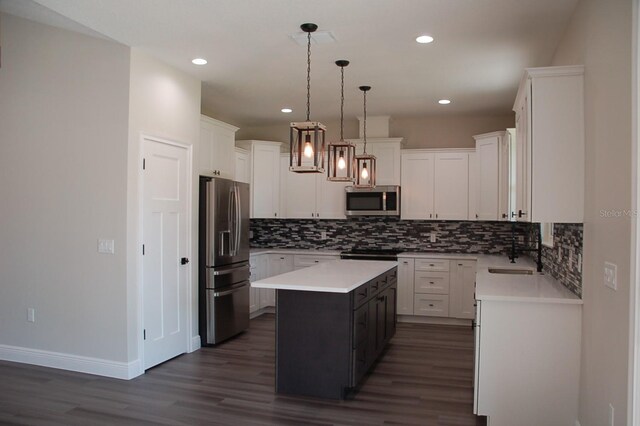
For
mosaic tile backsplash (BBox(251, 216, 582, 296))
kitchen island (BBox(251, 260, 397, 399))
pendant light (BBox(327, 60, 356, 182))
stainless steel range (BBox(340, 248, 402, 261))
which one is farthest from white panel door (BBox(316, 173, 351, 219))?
kitchen island (BBox(251, 260, 397, 399))

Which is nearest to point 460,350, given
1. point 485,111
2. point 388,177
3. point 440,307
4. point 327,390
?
point 440,307

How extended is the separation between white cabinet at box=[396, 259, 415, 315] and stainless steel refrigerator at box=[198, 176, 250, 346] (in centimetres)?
213

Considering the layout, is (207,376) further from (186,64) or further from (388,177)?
(388,177)

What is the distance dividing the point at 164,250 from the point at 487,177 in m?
4.07

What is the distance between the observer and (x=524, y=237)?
21.7ft

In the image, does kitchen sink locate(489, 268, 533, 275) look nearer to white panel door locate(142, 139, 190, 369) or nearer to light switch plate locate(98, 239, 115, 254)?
white panel door locate(142, 139, 190, 369)

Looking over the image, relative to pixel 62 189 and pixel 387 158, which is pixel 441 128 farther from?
pixel 62 189

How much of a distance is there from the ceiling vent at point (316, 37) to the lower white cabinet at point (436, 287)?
3.42 metres

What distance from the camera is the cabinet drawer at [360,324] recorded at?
3.66m

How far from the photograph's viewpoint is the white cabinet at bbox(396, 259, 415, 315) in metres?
6.46

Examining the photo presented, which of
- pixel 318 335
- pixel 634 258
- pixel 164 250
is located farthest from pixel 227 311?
pixel 634 258

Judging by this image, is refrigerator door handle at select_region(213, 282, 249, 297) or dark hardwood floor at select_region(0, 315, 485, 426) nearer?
dark hardwood floor at select_region(0, 315, 485, 426)

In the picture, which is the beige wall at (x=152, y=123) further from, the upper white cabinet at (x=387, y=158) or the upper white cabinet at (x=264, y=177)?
the upper white cabinet at (x=387, y=158)

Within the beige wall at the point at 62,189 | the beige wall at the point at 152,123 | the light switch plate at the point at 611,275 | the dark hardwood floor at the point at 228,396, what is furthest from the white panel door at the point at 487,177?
the beige wall at the point at 62,189
